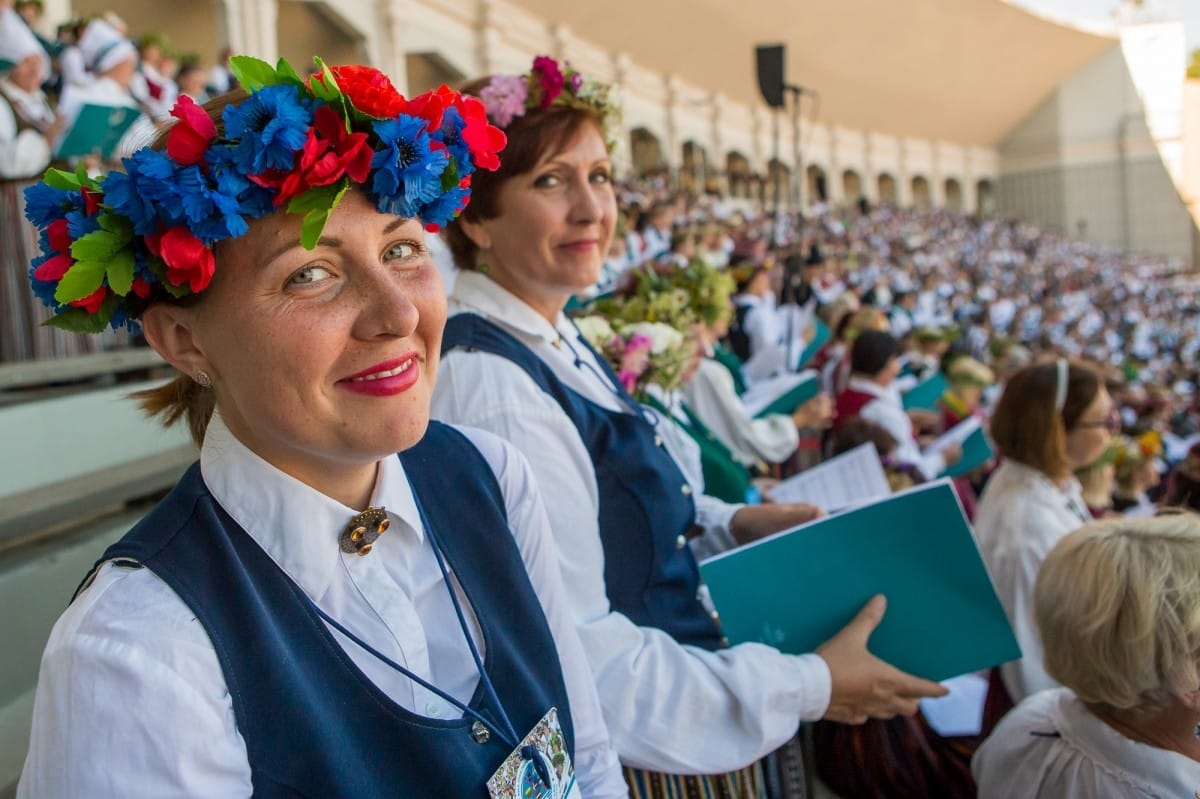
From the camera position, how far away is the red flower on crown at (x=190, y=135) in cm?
113

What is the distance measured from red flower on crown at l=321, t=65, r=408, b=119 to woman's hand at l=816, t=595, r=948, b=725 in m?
1.25

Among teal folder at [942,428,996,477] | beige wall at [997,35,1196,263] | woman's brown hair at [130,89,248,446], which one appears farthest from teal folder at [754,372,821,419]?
beige wall at [997,35,1196,263]

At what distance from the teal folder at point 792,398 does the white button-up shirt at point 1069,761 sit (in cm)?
274

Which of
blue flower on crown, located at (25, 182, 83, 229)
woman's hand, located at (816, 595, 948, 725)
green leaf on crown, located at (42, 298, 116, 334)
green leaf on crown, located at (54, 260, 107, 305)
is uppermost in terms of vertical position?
blue flower on crown, located at (25, 182, 83, 229)

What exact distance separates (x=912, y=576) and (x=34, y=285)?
5.08 feet

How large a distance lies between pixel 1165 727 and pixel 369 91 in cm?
183

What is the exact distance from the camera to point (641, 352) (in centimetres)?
302

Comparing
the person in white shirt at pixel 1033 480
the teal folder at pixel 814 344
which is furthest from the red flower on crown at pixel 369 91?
the teal folder at pixel 814 344

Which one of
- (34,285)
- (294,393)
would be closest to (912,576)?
(294,393)

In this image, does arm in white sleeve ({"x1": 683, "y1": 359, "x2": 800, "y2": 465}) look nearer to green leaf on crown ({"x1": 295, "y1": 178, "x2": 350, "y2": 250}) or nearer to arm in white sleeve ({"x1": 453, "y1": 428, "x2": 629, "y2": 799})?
arm in white sleeve ({"x1": 453, "y1": 428, "x2": 629, "y2": 799})

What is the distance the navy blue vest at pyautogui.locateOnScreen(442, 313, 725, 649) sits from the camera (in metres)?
1.88

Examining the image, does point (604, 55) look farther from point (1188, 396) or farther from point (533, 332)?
point (533, 332)

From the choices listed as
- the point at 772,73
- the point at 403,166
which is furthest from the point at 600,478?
the point at 772,73

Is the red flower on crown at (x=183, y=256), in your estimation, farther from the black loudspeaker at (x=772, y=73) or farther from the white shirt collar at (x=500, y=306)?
the black loudspeaker at (x=772, y=73)
